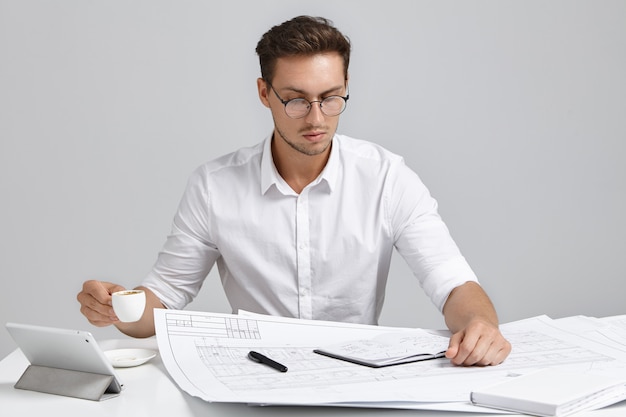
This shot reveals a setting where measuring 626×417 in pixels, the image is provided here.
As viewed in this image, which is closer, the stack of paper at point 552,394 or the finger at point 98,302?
the stack of paper at point 552,394

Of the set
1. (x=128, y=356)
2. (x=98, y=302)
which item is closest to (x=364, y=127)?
(x=98, y=302)

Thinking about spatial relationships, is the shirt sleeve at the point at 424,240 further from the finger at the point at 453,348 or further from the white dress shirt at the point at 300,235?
the finger at the point at 453,348

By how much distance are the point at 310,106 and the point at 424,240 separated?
17.4 inches

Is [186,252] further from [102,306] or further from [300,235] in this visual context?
[102,306]

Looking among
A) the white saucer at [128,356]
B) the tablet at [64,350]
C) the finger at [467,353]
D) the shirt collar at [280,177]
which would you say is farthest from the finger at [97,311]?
the finger at [467,353]

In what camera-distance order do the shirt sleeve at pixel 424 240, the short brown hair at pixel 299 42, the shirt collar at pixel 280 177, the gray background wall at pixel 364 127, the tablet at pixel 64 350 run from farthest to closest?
the gray background wall at pixel 364 127
the shirt collar at pixel 280 177
the short brown hair at pixel 299 42
the shirt sleeve at pixel 424 240
the tablet at pixel 64 350

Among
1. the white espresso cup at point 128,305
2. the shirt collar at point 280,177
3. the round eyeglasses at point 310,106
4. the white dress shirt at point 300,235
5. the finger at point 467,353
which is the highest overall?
the round eyeglasses at point 310,106

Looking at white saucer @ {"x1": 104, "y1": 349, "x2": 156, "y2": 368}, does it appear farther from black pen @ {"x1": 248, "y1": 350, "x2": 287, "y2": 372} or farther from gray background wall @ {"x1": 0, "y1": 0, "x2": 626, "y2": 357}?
gray background wall @ {"x1": 0, "y1": 0, "x2": 626, "y2": 357}

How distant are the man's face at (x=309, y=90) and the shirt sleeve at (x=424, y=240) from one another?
238 mm

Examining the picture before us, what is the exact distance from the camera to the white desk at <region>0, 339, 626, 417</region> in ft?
3.73

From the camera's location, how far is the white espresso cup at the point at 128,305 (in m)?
1.42

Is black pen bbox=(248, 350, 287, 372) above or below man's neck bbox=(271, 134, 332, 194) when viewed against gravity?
below

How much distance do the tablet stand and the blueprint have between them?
0.12m

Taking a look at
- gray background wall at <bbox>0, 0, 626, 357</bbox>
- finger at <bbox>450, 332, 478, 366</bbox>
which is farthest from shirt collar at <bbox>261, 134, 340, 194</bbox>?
gray background wall at <bbox>0, 0, 626, 357</bbox>
